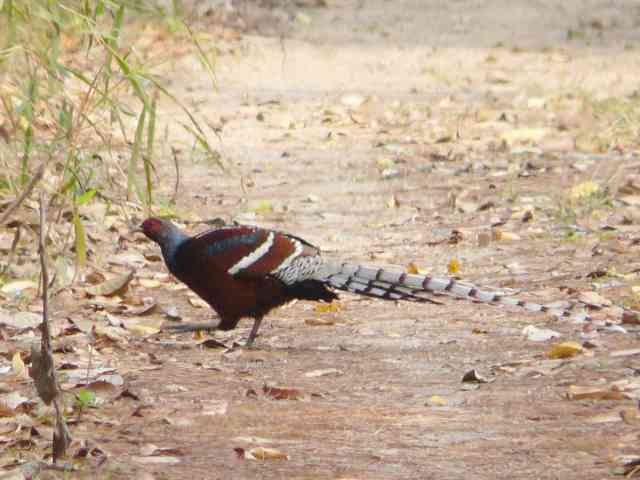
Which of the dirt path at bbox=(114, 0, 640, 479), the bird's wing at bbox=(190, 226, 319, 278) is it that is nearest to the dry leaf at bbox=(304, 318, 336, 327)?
the dirt path at bbox=(114, 0, 640, 479)

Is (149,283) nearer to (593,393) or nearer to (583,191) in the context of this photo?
(583,191)

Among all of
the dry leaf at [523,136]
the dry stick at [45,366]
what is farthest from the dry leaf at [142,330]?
the dry leaf at [523,136]

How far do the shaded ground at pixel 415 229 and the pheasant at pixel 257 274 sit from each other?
171 mm

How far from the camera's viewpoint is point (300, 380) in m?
4.59

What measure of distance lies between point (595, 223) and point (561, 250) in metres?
0.52

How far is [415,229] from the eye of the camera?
287 inches

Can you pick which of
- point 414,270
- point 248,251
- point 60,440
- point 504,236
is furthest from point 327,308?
point 60,440

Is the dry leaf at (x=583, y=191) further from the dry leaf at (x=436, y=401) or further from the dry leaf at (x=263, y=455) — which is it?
the dry leaf at (x=263, y=455)

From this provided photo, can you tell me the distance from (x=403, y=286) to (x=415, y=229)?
225cm

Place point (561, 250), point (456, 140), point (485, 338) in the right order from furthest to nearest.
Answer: point (456, 140) → point (561, 250) → point (485, 338)

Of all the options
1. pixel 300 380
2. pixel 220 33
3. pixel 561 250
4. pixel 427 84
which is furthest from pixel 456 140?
pixel 300 380

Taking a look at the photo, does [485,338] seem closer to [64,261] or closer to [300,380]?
[300,380]

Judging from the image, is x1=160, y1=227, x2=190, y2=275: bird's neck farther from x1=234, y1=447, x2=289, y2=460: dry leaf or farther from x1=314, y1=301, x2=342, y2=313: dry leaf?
x1=234, y1=447, x2=289, y2=460: dry leaf

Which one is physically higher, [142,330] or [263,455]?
[263,455]
